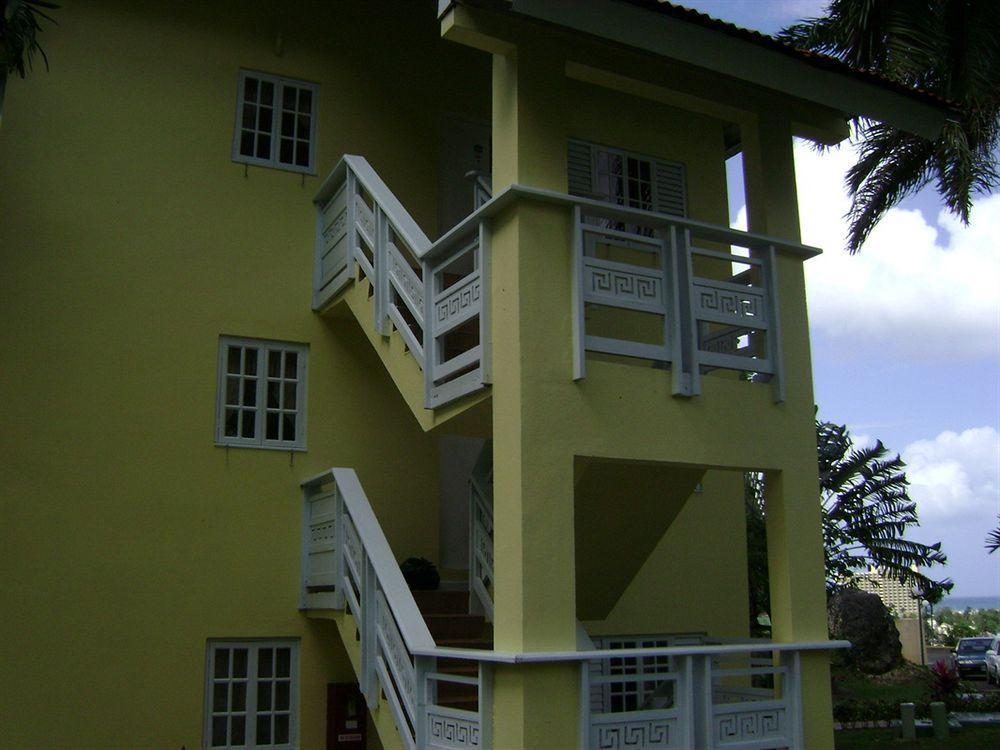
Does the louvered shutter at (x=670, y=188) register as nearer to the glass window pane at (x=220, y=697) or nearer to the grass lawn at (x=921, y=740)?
the glass window pane at (x=220, y=697)

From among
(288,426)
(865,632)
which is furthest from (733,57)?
(865,632)

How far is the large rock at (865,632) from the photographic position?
25719 millimetres

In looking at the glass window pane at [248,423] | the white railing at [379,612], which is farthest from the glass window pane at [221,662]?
the glass window pane at [248,423]

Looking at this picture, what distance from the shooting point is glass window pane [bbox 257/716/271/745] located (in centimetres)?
1084

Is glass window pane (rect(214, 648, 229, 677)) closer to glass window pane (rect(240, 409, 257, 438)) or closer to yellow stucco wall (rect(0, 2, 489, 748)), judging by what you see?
yellow stucco wall (rect(0, 2, 489, 748))

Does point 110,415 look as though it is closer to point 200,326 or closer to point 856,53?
point 200,326

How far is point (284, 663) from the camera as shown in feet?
36.3

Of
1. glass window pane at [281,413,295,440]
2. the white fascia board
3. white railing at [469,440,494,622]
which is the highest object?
the white fascia board

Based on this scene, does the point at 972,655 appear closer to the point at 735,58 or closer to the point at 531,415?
the point at 735,58

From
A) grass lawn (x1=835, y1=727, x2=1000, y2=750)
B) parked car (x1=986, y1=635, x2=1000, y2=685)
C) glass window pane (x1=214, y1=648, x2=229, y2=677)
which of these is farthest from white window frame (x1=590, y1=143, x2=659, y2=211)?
parked car (x1=986, y1=635, x2=1000, y2=685)

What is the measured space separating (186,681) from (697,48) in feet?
24.9

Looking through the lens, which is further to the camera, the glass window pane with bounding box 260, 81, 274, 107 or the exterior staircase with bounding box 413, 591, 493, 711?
the glass window pane with bounding box 260, 81, 274, 107

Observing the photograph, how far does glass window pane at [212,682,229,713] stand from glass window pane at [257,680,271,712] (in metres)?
0.33

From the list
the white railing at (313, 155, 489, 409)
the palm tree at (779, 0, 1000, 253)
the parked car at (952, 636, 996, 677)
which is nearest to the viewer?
the white railing at (313, 155, 489, 409)
